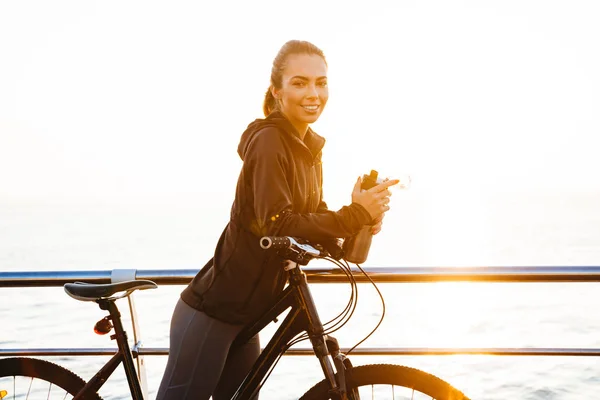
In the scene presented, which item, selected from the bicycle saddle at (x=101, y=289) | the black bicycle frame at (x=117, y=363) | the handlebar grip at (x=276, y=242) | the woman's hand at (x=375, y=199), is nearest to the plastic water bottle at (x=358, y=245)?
the woman's hand at (x=375, y=199)

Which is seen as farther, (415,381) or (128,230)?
(128,230)

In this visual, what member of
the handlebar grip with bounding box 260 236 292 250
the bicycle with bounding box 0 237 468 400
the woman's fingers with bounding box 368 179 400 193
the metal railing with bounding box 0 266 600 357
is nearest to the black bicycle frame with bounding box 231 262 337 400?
the bicycle with bounding box 0 237 468 400

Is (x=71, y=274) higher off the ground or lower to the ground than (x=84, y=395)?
higher

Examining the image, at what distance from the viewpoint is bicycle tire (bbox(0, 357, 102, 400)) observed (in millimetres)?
2359

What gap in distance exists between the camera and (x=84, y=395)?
2.32 meters

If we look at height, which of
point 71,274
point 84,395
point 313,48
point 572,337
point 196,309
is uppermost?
point 572,337

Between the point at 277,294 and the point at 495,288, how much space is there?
21372 millimetres

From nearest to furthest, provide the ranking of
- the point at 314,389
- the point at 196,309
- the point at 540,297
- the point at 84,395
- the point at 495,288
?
1. the point at 314,389
2. the point at 196,309
3. the point at 84,395
4. the point at 540,297
5. the point at 495,288

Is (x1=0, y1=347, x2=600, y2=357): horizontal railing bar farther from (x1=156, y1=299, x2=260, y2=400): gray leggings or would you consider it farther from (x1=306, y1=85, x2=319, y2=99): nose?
(x1=306, y1=85, x2=319, y2=99): nose

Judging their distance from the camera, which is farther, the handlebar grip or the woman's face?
the woman's face

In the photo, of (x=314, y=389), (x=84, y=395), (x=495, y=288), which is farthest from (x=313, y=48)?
(x=495, y=288)

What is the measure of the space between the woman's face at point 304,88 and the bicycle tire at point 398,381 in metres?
0.77

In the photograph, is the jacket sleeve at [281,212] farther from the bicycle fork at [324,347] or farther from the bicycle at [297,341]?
the bicycle fork at [324,347]

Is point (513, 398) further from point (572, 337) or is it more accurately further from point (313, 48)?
point (313, 48)
